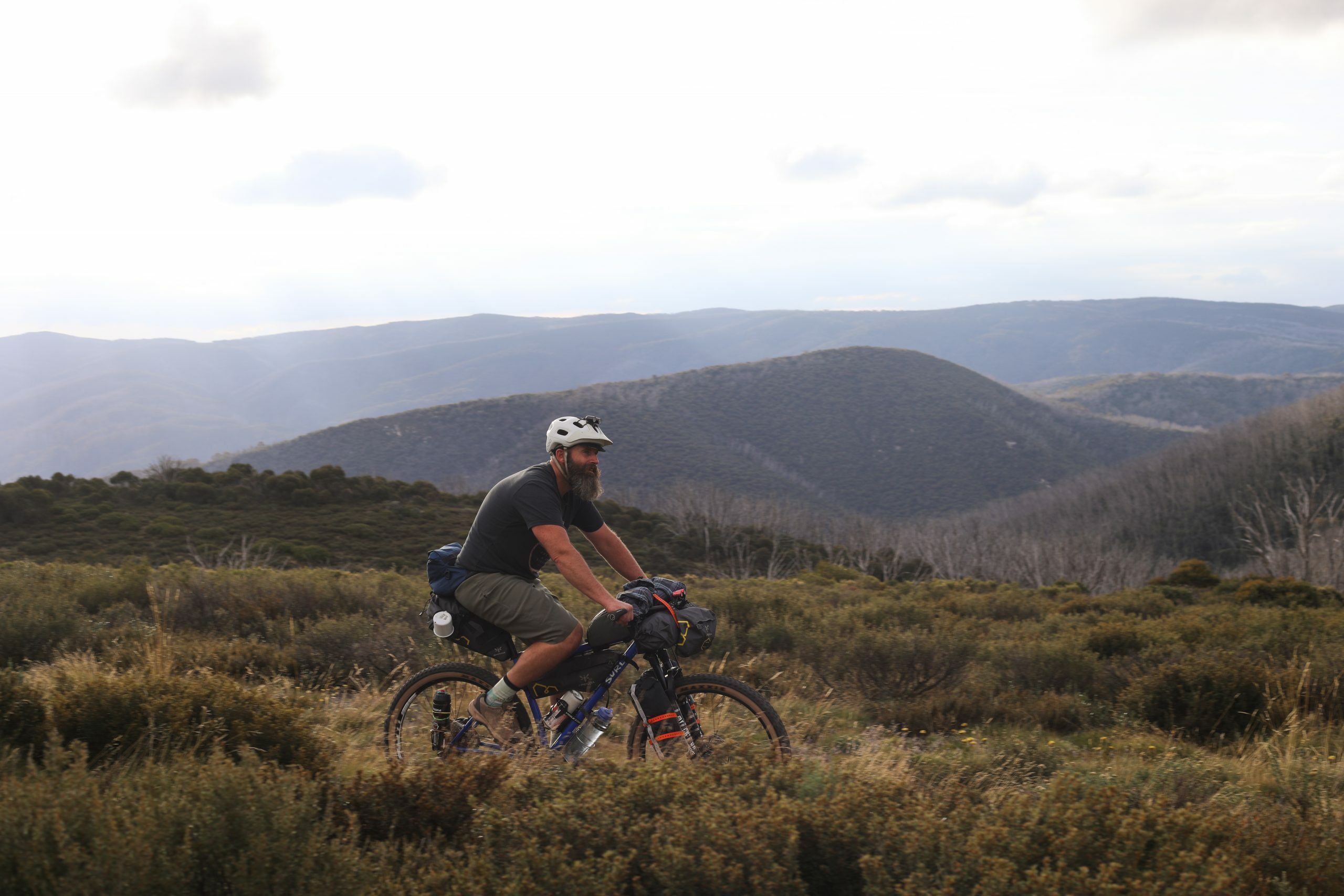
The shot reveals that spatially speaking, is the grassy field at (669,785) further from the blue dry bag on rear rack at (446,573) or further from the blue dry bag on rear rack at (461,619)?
the blue dry bag on rear rack at (446,573)

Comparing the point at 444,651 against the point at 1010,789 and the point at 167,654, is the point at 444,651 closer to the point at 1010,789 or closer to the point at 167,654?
the point at 167,654

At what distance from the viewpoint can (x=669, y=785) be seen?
3.27 meters

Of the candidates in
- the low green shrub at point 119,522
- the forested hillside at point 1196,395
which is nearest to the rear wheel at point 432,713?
the low green shrub at point 119,522

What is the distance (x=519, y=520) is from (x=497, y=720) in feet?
3.31

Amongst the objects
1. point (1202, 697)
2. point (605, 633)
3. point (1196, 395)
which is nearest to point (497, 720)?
point (605, 633)

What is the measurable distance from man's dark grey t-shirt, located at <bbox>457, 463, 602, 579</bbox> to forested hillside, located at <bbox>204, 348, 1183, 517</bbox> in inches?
2920

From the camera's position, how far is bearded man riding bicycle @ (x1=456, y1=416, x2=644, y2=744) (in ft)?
13.3

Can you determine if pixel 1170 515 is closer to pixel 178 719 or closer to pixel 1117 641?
pixel 1117 641

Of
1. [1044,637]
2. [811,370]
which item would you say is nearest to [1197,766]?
[1044,637]

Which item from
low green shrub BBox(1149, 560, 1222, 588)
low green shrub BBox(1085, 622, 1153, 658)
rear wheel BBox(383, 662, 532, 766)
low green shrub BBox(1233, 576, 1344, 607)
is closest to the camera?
rear wheel BBox(383, 662, 532, 766)

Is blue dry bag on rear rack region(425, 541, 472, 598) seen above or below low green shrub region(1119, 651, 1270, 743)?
above

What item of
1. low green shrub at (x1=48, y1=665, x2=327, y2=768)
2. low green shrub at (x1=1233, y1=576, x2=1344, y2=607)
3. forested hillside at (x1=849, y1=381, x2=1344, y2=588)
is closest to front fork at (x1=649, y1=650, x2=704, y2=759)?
low green shrub at (x1=48, y1=665, x2=327, y2=768)

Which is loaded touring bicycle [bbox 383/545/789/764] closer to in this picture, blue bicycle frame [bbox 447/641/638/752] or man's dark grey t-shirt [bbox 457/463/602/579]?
blue bicycle frame [bbox 447/641/638/752]

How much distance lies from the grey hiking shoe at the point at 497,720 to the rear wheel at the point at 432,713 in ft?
0.26
